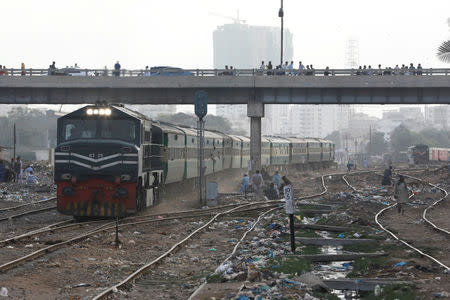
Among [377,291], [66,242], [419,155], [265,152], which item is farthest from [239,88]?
[419,155]

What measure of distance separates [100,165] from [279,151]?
45.5 metres

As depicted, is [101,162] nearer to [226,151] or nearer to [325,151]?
[226,151]

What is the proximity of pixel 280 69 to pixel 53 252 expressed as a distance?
35.0 m

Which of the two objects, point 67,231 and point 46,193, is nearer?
point 67,231

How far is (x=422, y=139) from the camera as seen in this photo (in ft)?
591

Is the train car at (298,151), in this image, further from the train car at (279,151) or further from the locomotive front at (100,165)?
the locomotive front at (100,165)

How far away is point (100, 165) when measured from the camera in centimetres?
2142

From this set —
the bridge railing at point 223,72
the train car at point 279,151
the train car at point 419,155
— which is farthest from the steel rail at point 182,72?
the train car at point 419,155

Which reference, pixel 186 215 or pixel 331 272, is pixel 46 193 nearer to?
pixel 186 215

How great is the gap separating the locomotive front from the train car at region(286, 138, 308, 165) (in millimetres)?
50288

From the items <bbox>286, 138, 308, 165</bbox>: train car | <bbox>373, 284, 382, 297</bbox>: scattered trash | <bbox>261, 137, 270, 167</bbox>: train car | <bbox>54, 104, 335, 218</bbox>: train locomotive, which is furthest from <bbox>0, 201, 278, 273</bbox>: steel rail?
<bbox>286, 138, 308, 165</bbox>: train car

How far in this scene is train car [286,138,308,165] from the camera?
236ft

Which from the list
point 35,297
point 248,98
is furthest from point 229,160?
point 35,297

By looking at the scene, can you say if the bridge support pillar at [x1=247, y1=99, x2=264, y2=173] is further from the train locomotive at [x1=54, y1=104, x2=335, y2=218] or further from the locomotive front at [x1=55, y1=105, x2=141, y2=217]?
the locomotive front at [x1=55, y1=105, x2=141, y2=217]
